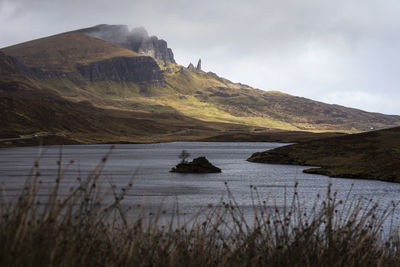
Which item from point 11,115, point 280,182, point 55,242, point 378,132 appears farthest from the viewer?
point 11,115

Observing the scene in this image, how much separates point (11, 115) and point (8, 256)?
203m

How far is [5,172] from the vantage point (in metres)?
76.8

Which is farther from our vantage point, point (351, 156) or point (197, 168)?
point (351, 156)

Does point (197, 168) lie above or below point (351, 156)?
below

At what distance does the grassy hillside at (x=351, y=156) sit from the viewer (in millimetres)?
72375

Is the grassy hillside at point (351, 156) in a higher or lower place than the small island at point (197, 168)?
higher

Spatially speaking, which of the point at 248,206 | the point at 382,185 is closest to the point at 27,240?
the point at 248,206

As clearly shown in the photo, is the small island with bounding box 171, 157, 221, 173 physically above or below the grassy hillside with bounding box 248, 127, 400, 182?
below

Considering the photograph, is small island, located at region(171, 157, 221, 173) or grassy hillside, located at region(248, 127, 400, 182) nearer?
grassy hillside, located at region(248, 127, 400, 182)

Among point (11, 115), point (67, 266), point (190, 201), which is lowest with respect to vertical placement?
point (190, 201)

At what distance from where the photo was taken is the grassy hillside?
2849 inches

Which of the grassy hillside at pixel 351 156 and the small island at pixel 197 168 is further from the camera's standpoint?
the small island at pixel 197 168

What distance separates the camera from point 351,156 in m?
86.2

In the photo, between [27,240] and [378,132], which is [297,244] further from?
[378,132]
